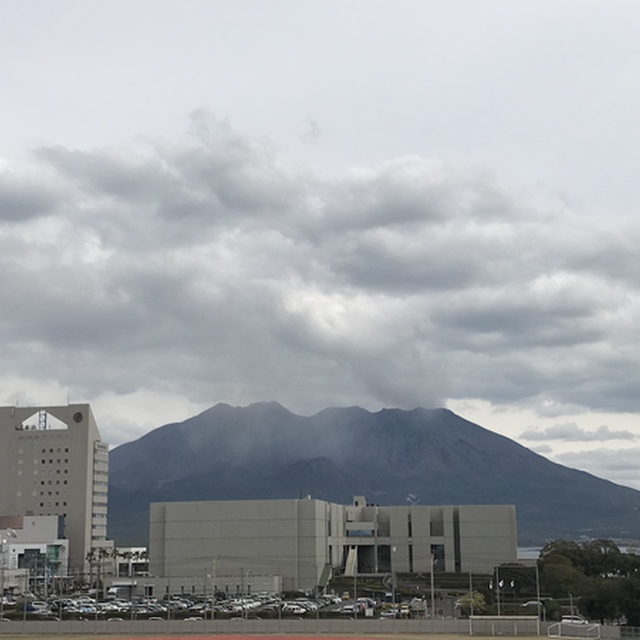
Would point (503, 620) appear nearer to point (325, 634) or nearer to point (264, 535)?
point (325, 634)

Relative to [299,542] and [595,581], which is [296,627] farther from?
[299,542]

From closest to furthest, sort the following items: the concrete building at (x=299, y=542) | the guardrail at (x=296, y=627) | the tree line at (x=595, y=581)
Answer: the guardrail at (x=296, y=627)
the tree line at (x=595, y=581)
the concrete building at (x=299, y=542)

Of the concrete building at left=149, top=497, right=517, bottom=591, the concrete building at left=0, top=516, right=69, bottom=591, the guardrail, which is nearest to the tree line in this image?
the guardrail

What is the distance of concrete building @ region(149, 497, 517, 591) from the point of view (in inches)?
5979

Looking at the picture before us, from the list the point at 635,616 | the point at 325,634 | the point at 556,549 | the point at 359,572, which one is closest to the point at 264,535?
the point at 359,572

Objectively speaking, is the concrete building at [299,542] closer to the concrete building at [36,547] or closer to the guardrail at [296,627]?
the concrete building at [36,547]

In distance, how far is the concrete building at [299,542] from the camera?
151875mm

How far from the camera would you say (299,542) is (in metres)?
153

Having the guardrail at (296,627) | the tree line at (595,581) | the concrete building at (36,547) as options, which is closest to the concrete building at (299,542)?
the tree line at (595,581)

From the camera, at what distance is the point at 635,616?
268ft

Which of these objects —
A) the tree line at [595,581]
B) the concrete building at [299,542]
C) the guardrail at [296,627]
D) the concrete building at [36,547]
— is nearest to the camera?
the guardrail at [296,627]

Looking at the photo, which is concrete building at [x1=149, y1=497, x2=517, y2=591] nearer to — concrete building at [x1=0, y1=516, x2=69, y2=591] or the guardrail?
concrete building at [x1=0, y1=516, x2=69, y2=591]

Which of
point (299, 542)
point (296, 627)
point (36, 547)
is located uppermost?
point (299, 542)

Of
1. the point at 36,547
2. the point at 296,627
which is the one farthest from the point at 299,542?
the point at 296,627
